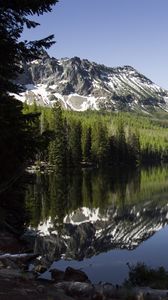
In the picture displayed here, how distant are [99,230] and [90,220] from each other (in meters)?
3.64

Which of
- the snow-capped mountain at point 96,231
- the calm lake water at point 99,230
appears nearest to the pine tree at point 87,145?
the calm lake water at point 99,230

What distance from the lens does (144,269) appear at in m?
17.6

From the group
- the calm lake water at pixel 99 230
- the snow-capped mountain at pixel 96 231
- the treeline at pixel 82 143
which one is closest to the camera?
the calm lake water at pixel 99 230

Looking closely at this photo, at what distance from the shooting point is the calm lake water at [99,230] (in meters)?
23.0

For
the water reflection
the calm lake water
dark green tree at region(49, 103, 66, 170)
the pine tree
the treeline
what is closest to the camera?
the calm lake water

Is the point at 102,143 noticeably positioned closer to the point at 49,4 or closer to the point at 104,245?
the point at 104,245

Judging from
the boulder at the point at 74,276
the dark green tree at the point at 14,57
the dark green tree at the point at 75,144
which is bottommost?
the boulder at the point at 74,276

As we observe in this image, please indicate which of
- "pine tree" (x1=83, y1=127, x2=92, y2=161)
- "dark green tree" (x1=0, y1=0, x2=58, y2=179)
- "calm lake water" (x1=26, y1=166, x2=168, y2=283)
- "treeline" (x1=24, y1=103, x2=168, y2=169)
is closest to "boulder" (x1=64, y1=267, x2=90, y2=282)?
"calm lake water" (x1=26, y1=166, x2=168, y2=283)

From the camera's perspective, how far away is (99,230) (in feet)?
108

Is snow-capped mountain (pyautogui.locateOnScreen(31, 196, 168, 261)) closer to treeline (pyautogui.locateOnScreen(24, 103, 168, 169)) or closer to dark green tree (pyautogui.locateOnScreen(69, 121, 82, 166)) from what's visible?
treeline (pyautogui.locateOnScreen(24, 103, 168, 169))

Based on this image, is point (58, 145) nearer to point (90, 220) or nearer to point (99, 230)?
point (90, 220)

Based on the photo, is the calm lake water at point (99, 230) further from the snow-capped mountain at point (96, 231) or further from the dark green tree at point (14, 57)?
the dark green tree at point (14, 57)

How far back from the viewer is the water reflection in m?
26.8

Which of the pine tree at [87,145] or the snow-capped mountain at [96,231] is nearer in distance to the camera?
the snow-capped mountain at [96,231]
